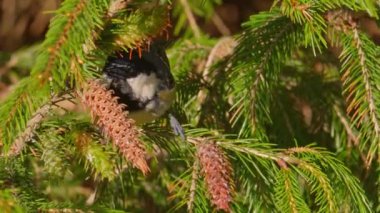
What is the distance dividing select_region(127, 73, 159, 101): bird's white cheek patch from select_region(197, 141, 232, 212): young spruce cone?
0.76 ft

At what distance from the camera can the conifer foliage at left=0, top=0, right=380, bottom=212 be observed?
3.09 feet

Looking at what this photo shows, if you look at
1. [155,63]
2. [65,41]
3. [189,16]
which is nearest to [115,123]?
[65,41]

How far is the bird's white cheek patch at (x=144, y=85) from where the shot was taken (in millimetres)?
1288

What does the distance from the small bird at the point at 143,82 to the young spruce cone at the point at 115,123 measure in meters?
0.21

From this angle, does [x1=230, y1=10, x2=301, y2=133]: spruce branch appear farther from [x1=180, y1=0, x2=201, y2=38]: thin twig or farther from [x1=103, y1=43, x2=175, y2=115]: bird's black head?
[x1=180, y1=0, x2=201, y2=38]: thin twig

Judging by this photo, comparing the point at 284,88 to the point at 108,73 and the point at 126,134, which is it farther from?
the point at 126,134

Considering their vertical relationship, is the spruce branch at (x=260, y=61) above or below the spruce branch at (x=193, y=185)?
above

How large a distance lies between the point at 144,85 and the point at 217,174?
A: 0.34 metres

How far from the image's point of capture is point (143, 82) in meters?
1.32

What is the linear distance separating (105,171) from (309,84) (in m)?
0.74

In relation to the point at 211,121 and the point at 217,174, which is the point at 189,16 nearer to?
the point at 211,121

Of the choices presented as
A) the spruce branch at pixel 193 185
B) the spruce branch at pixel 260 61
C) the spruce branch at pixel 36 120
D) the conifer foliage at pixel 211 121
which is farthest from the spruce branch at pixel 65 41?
the spruce branch at pixel 260 61

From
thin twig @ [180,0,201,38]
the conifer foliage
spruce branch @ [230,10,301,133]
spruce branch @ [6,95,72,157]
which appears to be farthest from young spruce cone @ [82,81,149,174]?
thin twig @ [180,0,201,38]

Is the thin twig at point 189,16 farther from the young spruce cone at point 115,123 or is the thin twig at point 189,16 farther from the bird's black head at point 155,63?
the young spruce cone at point 115,123
